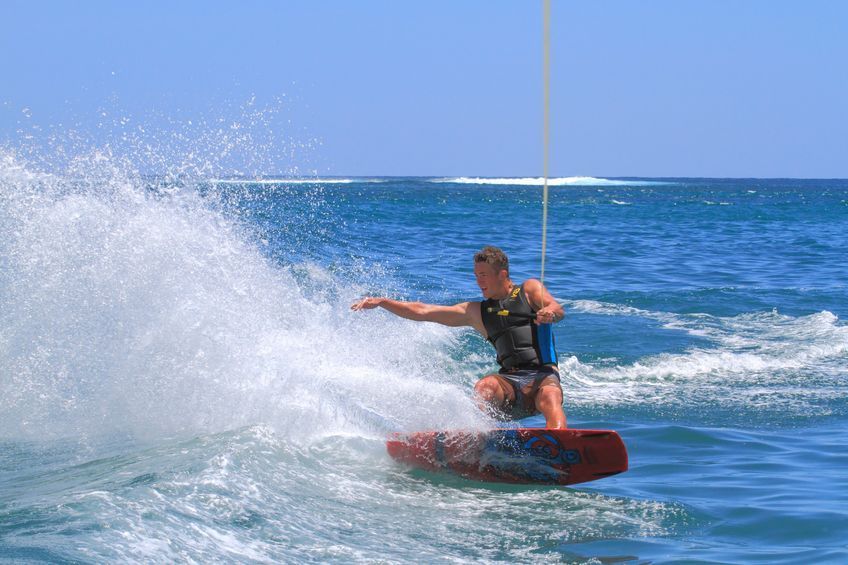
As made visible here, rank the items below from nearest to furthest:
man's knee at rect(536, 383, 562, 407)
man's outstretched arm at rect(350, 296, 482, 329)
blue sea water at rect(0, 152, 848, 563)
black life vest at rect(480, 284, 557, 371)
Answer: blue sea water at rect(0, 152, 848, 563) → man's knee at rect(536, 383, 562, 407) → black life vest at rect(480, 284, 557, 371) → man's outstretched arm at rect(350, 296, 482, 329)

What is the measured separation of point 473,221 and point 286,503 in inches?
1233

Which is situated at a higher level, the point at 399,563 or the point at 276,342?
the point at 276,342

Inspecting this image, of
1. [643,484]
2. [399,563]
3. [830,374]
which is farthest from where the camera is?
[830,374]

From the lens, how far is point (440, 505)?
19.0 ft

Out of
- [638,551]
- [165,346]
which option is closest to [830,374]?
[638,551]

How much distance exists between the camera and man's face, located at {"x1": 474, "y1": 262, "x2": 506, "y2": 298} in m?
6.93

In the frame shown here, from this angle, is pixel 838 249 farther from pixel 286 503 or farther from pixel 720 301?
pixel 286 503

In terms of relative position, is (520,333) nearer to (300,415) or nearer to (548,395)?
(548,395)

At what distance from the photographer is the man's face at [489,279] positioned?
6930 mm

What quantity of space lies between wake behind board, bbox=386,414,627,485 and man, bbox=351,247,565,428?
0.44m

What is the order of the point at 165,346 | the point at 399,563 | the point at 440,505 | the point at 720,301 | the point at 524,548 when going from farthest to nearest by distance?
the point at 720,301
the point at 165,346
the point at 440,505
the point at 524,548
the point at 399,563

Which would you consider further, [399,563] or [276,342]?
[276,342]

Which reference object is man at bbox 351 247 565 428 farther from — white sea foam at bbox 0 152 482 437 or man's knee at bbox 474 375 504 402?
white sea foam at bbox 0 152 482 437

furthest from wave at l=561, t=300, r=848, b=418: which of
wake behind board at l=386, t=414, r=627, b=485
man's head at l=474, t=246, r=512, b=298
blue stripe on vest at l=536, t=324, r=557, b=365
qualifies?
wake behind board at l=386, t=414, r=627, b=485
